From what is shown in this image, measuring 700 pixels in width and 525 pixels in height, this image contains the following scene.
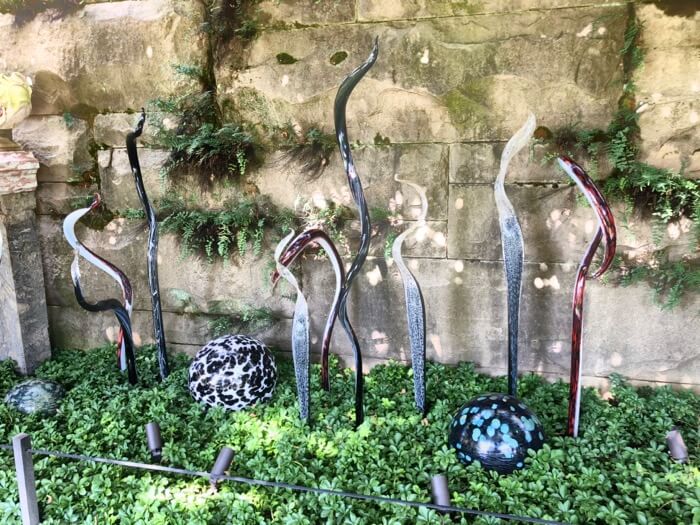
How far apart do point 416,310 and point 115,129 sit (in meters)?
3.08

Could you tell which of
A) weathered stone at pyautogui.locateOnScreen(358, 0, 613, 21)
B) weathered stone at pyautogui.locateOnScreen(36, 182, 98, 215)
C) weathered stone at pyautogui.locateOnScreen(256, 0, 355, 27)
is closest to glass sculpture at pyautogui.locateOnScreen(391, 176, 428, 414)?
weathered stone at pyautogui.locateOnScreen(358, 0, 613, 21)

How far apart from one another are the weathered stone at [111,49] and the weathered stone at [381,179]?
121 cm

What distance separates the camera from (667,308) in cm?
354

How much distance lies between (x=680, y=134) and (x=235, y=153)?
3157mm

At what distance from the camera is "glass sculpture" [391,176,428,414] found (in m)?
3.22

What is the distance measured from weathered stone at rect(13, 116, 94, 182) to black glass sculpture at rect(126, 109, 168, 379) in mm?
968

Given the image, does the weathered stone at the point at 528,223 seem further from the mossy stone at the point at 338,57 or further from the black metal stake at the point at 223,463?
the black metal stake at the point at 223,463

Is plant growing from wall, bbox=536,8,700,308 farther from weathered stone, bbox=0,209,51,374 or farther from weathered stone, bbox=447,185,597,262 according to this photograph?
weathered stone, bbox=0,209,51,374

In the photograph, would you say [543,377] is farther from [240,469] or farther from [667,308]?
[240,469]

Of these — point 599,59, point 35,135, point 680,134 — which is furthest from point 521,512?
point 35,135

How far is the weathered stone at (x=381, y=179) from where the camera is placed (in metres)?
3.80

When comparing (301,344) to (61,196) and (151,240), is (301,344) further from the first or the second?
(61,196)

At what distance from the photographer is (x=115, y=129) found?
14.6 ft

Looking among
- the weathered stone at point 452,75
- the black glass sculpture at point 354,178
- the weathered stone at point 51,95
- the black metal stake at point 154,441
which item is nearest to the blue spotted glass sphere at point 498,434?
the black glass sculpture at point 354,178
